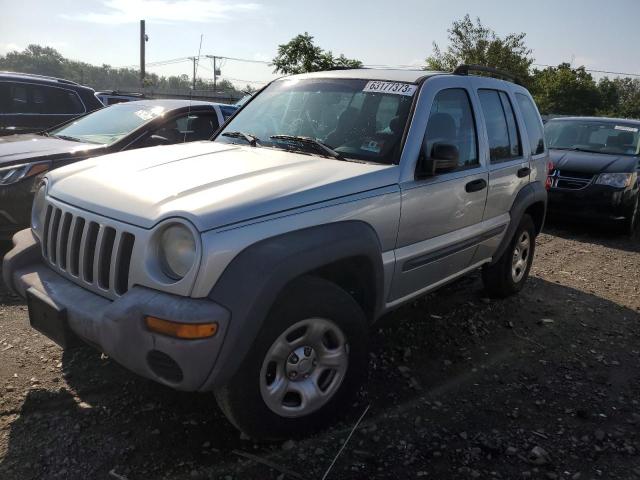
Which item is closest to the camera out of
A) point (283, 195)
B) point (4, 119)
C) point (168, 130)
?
point (283, 195)

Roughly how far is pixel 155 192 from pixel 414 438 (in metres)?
1.79

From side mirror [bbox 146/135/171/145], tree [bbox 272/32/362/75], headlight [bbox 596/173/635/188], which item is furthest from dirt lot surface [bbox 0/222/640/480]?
tree [bbox 272/32/362/75]

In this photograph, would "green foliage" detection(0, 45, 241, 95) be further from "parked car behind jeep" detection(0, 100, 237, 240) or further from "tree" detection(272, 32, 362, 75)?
"parked car behind jeep" detection(0, 100, 237, 240)

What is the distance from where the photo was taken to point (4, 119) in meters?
7.66

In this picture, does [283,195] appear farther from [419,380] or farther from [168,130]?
[168,130]

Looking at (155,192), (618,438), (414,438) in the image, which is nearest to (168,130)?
(155,192)

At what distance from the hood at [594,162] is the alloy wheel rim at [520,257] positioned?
3403 mm

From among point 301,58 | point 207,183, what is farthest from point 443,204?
point 301,58

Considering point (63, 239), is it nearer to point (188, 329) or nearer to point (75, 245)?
point (75, 245)

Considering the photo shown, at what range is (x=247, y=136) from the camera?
11.9 ft

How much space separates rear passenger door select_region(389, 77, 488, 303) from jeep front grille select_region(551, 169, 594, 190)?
462 centimetres

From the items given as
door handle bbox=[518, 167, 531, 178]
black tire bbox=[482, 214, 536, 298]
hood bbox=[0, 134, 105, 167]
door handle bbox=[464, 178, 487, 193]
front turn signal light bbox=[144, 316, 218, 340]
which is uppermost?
door handle bbox=[518, 167, 531, 178]

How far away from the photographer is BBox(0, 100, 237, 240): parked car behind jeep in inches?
191

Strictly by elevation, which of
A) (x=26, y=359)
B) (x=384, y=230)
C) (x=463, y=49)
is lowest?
(x=26, y=359)
